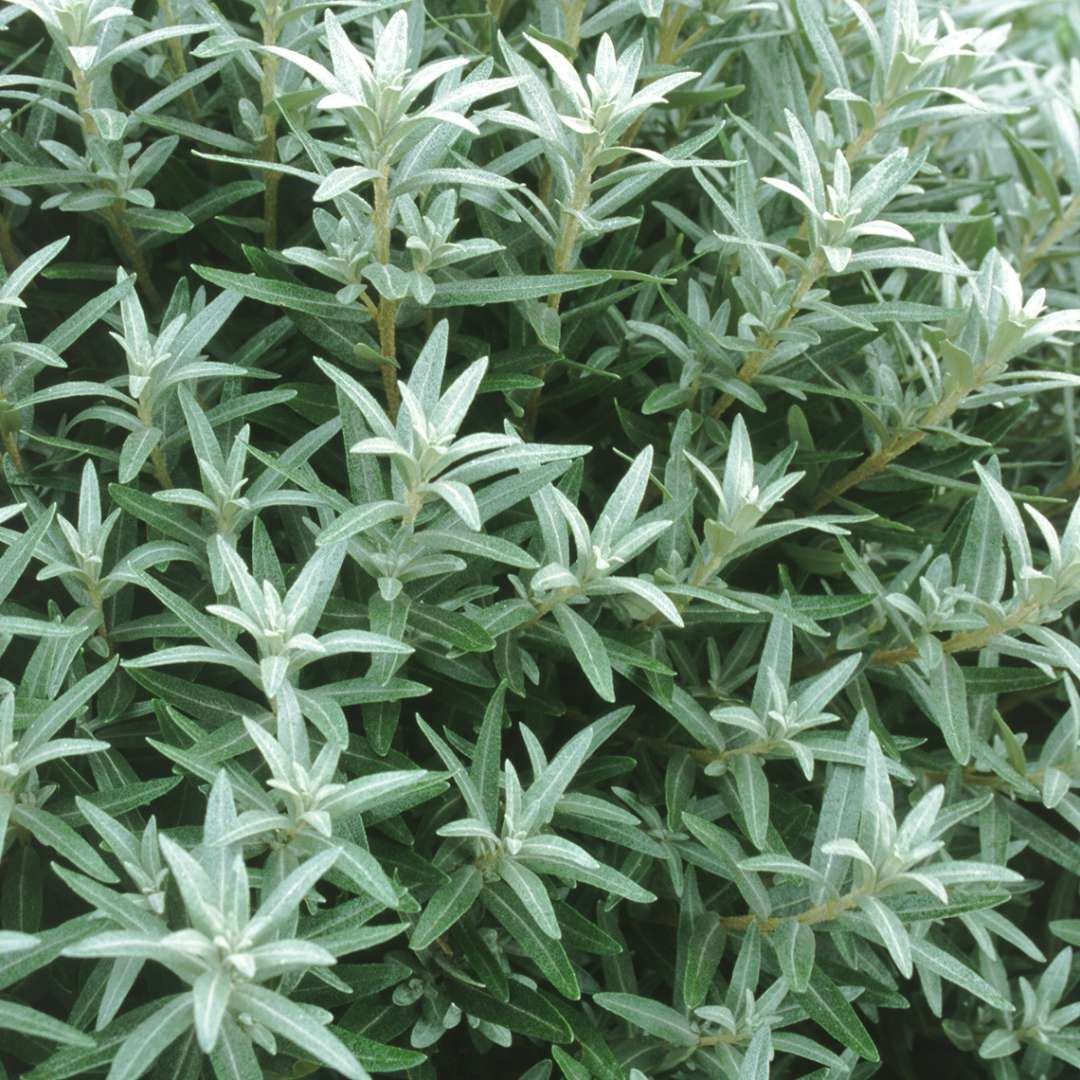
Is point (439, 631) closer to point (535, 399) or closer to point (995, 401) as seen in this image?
point (535, 399)

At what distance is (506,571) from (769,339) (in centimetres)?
65

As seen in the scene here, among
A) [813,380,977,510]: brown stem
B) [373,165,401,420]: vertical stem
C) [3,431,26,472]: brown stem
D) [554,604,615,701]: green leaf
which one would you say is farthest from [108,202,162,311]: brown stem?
[813,380,977,510]: brown stem

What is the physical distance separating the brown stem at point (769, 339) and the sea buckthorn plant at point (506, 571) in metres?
0.01

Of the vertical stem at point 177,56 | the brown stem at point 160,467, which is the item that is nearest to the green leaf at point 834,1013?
the brown stem at point 160,467

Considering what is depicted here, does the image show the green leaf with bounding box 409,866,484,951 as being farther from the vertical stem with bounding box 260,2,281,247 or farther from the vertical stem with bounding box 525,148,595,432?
the vertical stem with bounding box 260,2,281,247

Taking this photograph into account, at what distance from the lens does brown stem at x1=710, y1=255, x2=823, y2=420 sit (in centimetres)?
226

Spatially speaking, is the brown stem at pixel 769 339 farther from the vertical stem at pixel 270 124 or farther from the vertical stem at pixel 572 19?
the vertical stem at pixel 270 124

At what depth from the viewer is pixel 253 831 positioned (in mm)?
1655

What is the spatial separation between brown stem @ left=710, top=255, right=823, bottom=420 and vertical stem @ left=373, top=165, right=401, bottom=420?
25.6 inches

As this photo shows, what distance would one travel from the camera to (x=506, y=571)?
2297 millimetres

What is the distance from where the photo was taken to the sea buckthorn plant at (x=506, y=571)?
1847mm

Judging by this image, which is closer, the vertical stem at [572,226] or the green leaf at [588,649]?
the green leaf at [588,649]

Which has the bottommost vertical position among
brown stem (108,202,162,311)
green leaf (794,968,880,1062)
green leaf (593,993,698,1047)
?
green leaf (593,993,698,1047)

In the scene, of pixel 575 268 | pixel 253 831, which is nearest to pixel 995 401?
pixel 575 268
